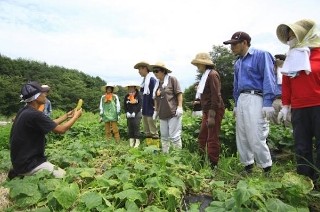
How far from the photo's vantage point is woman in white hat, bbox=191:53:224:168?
192 inches

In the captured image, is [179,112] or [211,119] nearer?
[211,119]

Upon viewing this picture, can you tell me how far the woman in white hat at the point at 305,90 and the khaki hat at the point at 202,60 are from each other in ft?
5.26

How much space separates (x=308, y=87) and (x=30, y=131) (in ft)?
10.3

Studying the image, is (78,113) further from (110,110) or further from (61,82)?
(61,82)

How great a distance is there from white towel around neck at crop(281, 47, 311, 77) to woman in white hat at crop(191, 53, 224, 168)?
135 centimetres

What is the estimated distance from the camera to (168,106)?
6.07m

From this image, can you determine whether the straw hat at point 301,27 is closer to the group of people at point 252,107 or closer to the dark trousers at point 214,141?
the group of people at point 252,107

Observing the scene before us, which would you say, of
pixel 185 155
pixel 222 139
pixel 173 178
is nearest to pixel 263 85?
pixel 185 155

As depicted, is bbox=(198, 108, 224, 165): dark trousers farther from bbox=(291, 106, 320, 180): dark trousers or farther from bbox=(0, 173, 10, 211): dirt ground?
bbox=(0, 173, 10, 211): dirt ground

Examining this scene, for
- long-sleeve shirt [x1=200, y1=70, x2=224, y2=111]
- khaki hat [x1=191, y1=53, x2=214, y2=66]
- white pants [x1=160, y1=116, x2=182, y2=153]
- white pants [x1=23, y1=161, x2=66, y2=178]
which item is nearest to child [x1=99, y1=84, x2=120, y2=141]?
white pants [x1=160, y1=116, x2=182, y2=153]

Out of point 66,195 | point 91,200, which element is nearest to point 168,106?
point 66,195

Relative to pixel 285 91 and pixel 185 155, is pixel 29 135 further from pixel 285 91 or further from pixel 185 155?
pixel 285 91

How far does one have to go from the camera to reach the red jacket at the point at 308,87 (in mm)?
3465

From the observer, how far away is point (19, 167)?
414 centimetres
